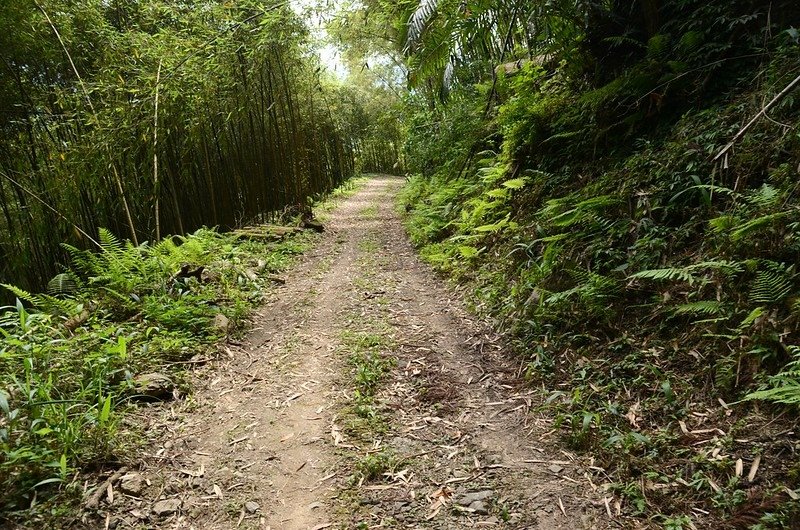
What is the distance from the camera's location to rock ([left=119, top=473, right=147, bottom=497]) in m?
2.12

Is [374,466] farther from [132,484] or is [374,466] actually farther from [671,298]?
[671,298]

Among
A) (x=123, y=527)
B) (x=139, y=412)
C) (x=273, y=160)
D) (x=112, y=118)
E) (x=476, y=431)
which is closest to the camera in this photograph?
(x=123, y=527)

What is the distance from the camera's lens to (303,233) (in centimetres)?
813

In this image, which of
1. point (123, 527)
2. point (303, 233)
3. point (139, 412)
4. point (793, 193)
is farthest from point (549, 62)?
point (123, 527)

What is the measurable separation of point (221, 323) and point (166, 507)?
6.77 feet

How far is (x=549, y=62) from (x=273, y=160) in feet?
18.8

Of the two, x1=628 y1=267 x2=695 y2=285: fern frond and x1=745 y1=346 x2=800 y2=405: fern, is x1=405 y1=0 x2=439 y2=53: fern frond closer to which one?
x1=628 y1=267 x2=695 y2=285: fern frond

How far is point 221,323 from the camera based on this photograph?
13.0 ft

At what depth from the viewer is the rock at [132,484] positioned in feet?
6.97

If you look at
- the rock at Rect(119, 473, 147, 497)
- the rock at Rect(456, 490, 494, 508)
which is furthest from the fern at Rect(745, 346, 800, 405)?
the rock at Rect(119, 473, 147, 497)

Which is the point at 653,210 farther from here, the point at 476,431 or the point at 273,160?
the point at 273,160

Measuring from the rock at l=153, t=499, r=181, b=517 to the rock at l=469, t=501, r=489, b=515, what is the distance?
1.45 m

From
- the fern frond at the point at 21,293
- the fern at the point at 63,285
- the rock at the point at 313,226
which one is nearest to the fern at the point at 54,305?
the fern frond at the point at 21,293

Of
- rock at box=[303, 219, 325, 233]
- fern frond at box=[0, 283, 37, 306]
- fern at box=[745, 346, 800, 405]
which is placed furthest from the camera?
rock at box=[303, 219, 325, 233]
